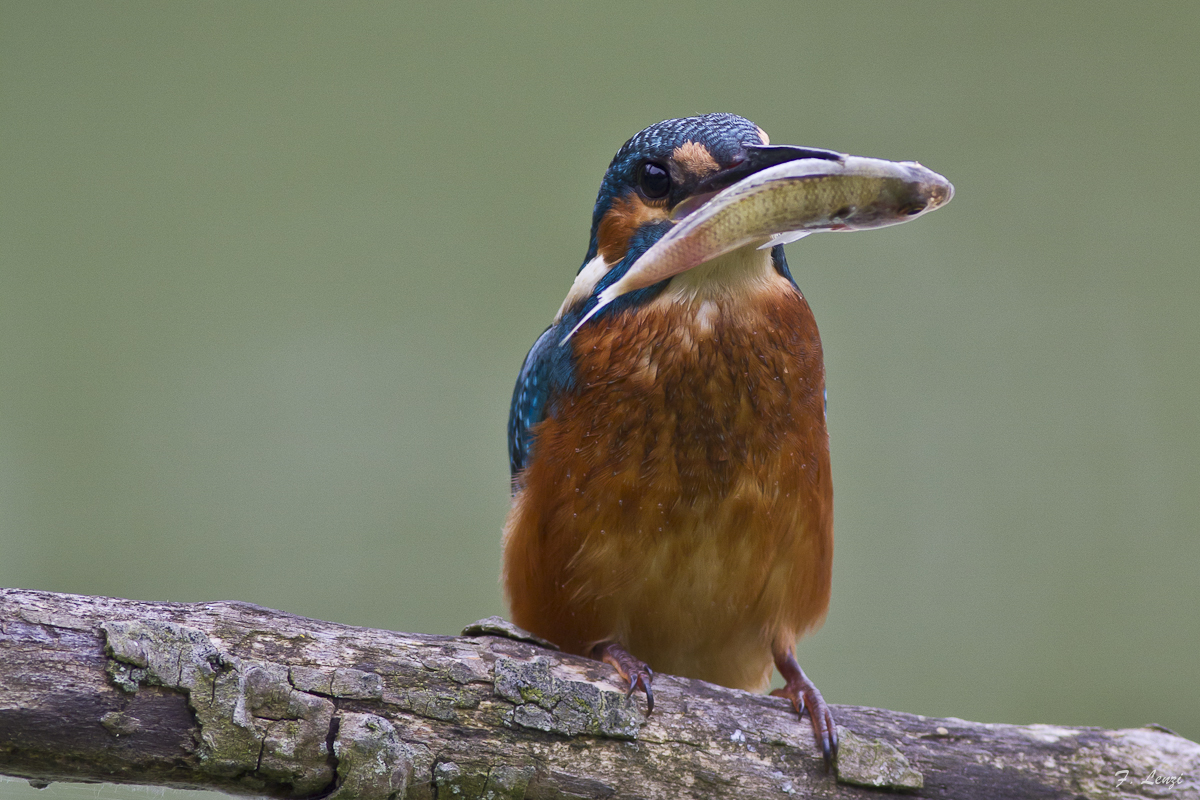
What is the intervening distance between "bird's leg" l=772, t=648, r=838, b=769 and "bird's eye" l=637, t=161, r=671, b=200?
0.80 m

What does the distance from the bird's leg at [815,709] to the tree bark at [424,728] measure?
2 centimetres

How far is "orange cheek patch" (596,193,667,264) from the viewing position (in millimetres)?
1618

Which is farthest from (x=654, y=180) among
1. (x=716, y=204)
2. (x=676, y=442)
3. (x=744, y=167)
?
(x=676, y=442)

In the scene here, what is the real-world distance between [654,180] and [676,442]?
41cm

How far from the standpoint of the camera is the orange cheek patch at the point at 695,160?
1520mm

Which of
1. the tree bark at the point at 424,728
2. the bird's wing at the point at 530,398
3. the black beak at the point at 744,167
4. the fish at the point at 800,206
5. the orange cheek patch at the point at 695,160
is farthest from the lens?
the bird's wing at the point at 530,398

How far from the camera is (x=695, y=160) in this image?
60.2 inches

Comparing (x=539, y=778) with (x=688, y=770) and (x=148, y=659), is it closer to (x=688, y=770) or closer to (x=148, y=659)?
(x=688, y=770)

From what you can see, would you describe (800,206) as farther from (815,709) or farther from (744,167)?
(815,709)

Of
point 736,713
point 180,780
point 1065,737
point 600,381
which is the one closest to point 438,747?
point 180,780

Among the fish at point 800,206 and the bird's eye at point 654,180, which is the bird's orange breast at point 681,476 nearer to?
the bird's eye at point 654,180

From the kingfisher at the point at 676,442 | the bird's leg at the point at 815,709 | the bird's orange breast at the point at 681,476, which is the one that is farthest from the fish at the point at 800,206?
the bird's leg at the point at 815,709

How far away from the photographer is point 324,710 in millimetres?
1260

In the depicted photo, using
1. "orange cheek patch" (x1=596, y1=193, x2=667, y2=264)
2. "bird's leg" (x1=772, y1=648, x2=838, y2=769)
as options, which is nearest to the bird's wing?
"orange cheek patch" (x1=596, y1=193, x2=667, y2=264)
